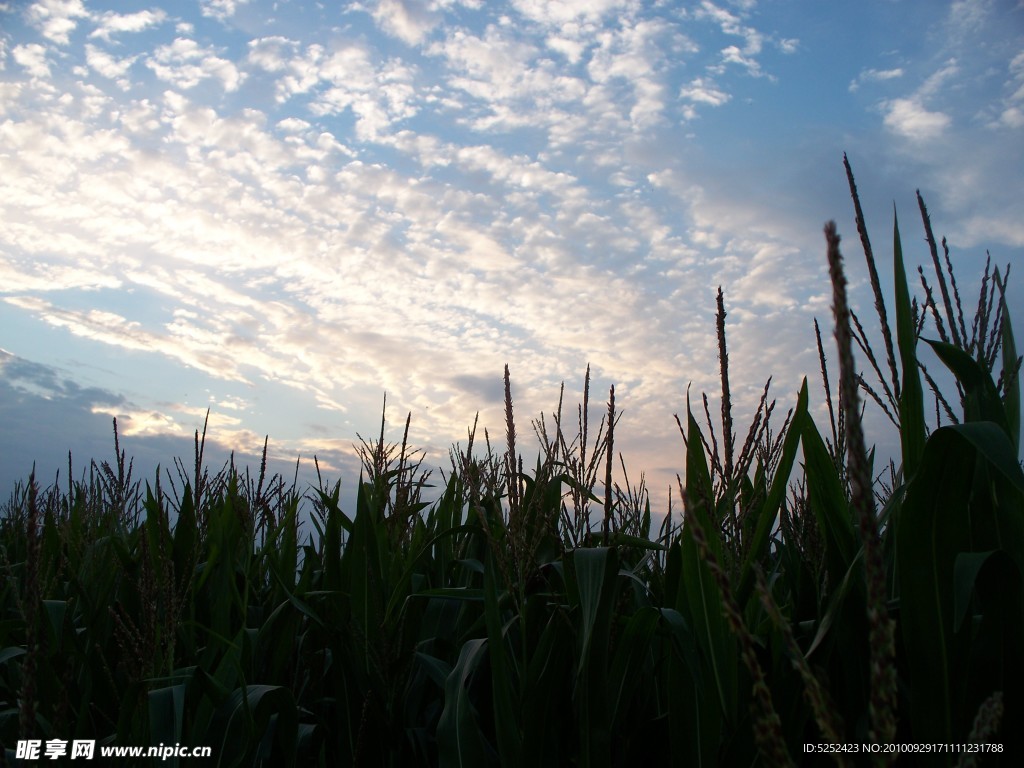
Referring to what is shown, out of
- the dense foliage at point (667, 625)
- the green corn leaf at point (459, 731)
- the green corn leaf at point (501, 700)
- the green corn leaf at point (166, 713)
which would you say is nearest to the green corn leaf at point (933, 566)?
the dense foliage at point (667, 625)

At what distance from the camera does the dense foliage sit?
1.17 metres

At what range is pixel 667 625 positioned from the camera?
1507 millimetres

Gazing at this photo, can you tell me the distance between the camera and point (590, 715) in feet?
4.89

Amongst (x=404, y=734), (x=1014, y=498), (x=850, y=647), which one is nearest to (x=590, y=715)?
(x=850, y=647)

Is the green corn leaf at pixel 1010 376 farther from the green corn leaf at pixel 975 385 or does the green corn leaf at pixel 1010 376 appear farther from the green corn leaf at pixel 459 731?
the green corn leaf at pixel 459 731

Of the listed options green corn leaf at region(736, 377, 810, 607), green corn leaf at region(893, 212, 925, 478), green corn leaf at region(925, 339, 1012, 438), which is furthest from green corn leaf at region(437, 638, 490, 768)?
green corn leaf at region(925, 339, 1012, 438)

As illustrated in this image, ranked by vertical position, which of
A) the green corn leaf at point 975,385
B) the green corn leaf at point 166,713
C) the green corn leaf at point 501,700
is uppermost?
the green corn leaf at point 975,385

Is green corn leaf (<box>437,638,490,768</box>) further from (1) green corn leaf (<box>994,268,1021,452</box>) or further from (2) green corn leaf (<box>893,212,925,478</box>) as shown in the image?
(1) green corn leaf (<box>994,268,1021,452</box>)

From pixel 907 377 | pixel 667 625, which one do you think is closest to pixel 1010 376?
pixel 907 377

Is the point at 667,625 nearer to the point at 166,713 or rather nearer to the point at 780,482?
the point at 780,482

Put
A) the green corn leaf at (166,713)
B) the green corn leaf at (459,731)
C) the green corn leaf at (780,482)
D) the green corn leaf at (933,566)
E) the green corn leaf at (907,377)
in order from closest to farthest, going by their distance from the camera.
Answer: the green corn leaf at (933,566) < the green corn leaf at (907,377) < the green corn leaf at (780,482) < the green corn leaf at (459,731) < the green corn leaf at (166,713)

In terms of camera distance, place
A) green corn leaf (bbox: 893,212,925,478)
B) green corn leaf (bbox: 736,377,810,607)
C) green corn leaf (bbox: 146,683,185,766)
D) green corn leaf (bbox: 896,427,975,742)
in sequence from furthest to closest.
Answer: green corn leaf (bbox: 146,683,185,766) → green corn leaf (bbox: 736,377,810,607) → green corn leaf (bbox: 893,212,925,478) → green corn leaf (bbox: 896,427,975,742)

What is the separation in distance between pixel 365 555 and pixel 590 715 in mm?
960

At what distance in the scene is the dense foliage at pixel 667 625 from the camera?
A: 117 centimetres
